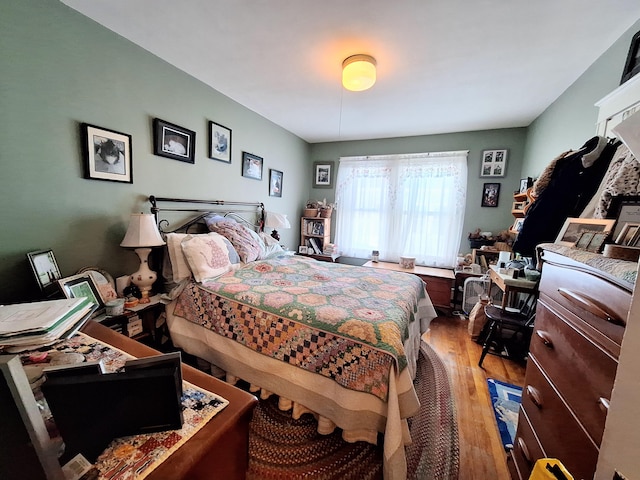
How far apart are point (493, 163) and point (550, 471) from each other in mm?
3595

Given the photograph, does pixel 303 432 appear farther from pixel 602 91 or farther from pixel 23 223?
pixel 602 91

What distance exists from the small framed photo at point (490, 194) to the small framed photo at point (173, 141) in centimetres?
370

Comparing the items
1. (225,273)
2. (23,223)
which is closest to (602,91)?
(225,273)

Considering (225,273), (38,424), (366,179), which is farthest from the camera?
(366,179)

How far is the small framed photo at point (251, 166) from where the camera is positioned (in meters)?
2.93

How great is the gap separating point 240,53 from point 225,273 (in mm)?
1767

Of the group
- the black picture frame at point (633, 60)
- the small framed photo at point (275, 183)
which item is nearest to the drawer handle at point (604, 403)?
the black picture frame at point (633, 60)

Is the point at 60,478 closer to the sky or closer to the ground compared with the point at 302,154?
closer to the ground

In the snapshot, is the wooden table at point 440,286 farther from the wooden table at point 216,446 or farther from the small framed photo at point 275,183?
the wooden table at point 216,446

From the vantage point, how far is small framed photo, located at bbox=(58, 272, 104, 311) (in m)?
1.36

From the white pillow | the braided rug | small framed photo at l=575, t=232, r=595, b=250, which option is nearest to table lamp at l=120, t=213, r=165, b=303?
the white pillow

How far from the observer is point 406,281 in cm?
213

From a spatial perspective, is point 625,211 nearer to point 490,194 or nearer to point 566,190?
point 566,190

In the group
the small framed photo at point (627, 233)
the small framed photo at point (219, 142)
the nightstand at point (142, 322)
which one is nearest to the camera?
the small framed photo at point (627, 233)
